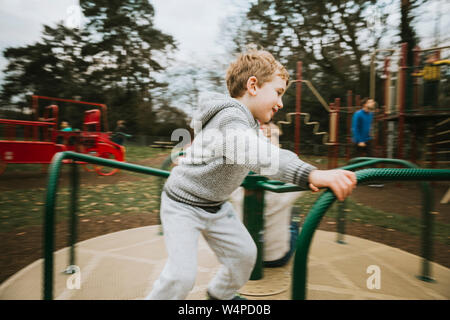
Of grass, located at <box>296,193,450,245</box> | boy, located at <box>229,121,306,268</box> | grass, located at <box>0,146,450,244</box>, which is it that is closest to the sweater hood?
boy, located at <box>229,121,306,268</box>

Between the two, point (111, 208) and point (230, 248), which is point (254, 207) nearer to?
point (230, 248)

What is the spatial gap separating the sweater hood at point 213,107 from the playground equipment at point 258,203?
0.42 metres

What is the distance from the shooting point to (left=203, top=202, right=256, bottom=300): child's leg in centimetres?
146

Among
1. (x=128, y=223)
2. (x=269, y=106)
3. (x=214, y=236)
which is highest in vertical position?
(x=269, y=106)

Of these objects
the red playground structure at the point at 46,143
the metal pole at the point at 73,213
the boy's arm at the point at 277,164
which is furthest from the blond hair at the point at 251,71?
the red playground structure at the point at 46,143

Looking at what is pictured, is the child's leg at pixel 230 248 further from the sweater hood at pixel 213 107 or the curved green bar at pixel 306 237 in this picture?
the curved green bar at pixel 306 237

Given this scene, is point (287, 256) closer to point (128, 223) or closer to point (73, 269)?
point (73, 269)

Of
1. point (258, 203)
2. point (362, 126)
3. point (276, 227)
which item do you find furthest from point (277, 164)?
point (362, 126)

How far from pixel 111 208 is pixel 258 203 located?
318 centimetres

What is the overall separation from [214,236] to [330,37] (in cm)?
1528

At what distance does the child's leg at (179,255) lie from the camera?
122 centimetres

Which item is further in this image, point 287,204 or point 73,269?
point 287,204

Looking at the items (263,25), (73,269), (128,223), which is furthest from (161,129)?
(73,269)

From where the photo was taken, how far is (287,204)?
6.86ft
